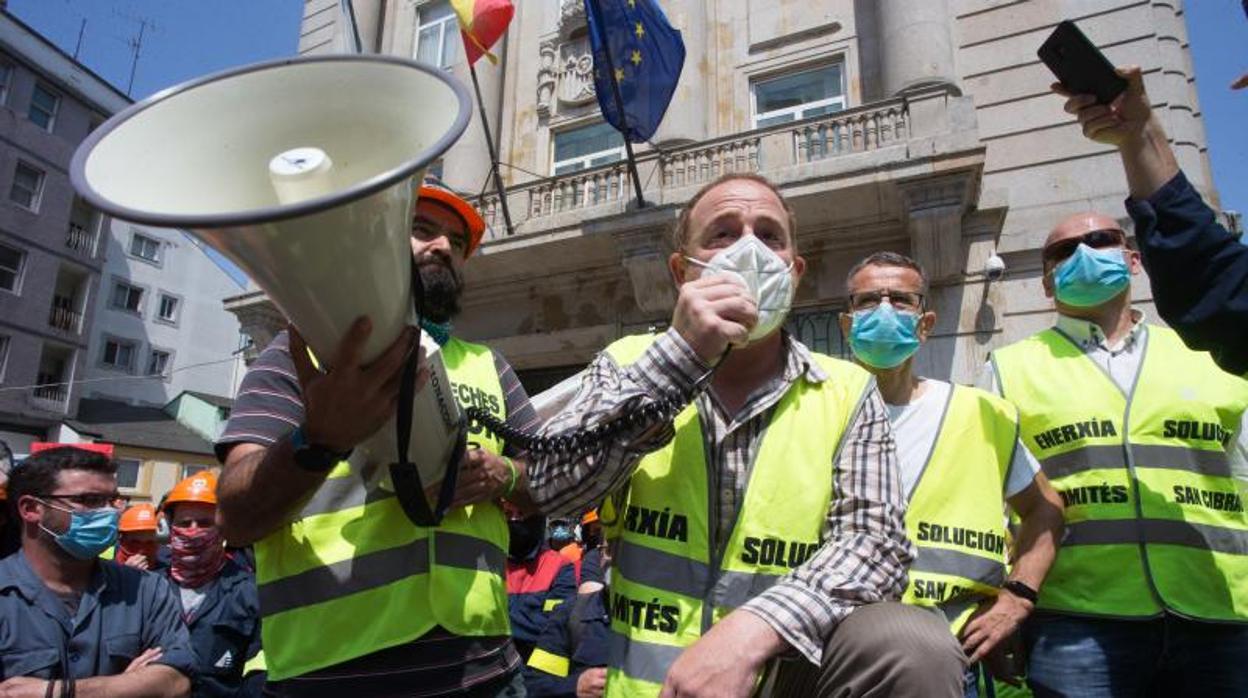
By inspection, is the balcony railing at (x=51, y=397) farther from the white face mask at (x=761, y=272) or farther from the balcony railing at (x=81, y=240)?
the white face mask at (x=761, y=272)

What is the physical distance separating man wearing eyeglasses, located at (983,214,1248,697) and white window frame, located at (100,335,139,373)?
3418 cm

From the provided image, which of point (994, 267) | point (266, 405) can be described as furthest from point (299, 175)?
point (994, 267)

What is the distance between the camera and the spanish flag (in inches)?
371

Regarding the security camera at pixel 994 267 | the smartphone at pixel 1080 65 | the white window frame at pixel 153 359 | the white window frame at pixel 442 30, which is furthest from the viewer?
the white window frame at pixel 153 359

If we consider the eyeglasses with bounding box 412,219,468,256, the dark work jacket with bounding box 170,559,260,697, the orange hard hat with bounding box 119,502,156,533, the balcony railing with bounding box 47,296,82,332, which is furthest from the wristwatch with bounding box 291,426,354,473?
the balcony railing with bounding box 47,296,82,332

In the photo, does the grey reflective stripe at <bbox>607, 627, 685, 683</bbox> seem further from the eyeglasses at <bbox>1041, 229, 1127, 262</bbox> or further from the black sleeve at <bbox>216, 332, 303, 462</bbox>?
the eyeglasses at <bbox>1041, 229, 1127, 262</bbox>

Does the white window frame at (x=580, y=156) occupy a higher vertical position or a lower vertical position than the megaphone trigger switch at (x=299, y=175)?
higher

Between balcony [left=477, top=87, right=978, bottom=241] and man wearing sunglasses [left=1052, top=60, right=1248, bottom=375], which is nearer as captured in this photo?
man wearing sunglasses [left=1052, top=60, right=1248, bottom=375]

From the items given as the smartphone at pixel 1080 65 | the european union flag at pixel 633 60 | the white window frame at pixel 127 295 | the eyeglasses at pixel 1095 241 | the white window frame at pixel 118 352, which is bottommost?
the eyeglasses at pixel 1095 241

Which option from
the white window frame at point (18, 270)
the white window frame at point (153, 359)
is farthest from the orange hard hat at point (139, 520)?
the white window frame at point (153, 359)

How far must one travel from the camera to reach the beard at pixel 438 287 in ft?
7.02

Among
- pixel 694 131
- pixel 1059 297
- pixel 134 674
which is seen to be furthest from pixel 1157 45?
pixel 134 674

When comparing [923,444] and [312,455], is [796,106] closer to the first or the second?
[923,444]

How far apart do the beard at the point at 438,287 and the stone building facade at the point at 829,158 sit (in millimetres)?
7116
